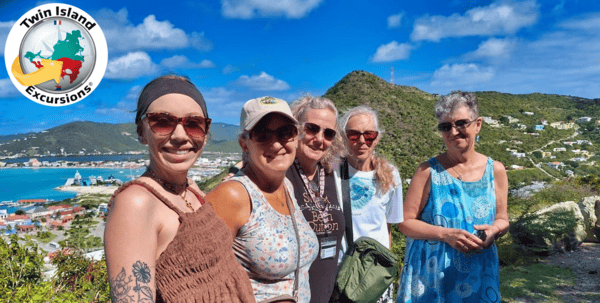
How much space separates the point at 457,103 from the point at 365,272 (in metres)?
1.49

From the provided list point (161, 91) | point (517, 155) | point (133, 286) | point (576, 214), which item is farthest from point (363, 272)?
point (517, 155)

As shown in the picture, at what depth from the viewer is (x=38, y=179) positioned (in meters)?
154

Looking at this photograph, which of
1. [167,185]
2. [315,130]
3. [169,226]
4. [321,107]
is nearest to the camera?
[169,226]

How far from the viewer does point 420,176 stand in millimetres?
3055

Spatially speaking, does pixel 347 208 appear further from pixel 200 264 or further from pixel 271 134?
pixel 200 264

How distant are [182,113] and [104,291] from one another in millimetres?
4242

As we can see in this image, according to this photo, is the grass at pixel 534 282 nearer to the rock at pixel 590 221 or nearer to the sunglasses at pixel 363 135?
the rock at pixel 590 221

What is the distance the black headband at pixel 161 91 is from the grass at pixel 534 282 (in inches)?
259

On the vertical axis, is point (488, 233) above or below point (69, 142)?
below

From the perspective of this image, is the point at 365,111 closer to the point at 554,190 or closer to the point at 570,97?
the point at 554,190

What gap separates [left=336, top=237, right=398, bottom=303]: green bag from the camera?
253 centimetres

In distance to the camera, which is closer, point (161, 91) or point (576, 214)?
point (161, 91)

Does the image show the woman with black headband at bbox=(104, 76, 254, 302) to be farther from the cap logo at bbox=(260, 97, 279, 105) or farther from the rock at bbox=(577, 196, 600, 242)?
the rock at bbox=(577, 196, 600, 242)

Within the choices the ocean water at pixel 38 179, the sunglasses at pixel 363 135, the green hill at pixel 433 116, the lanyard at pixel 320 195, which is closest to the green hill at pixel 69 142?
the ocean water at pixel 38 179
